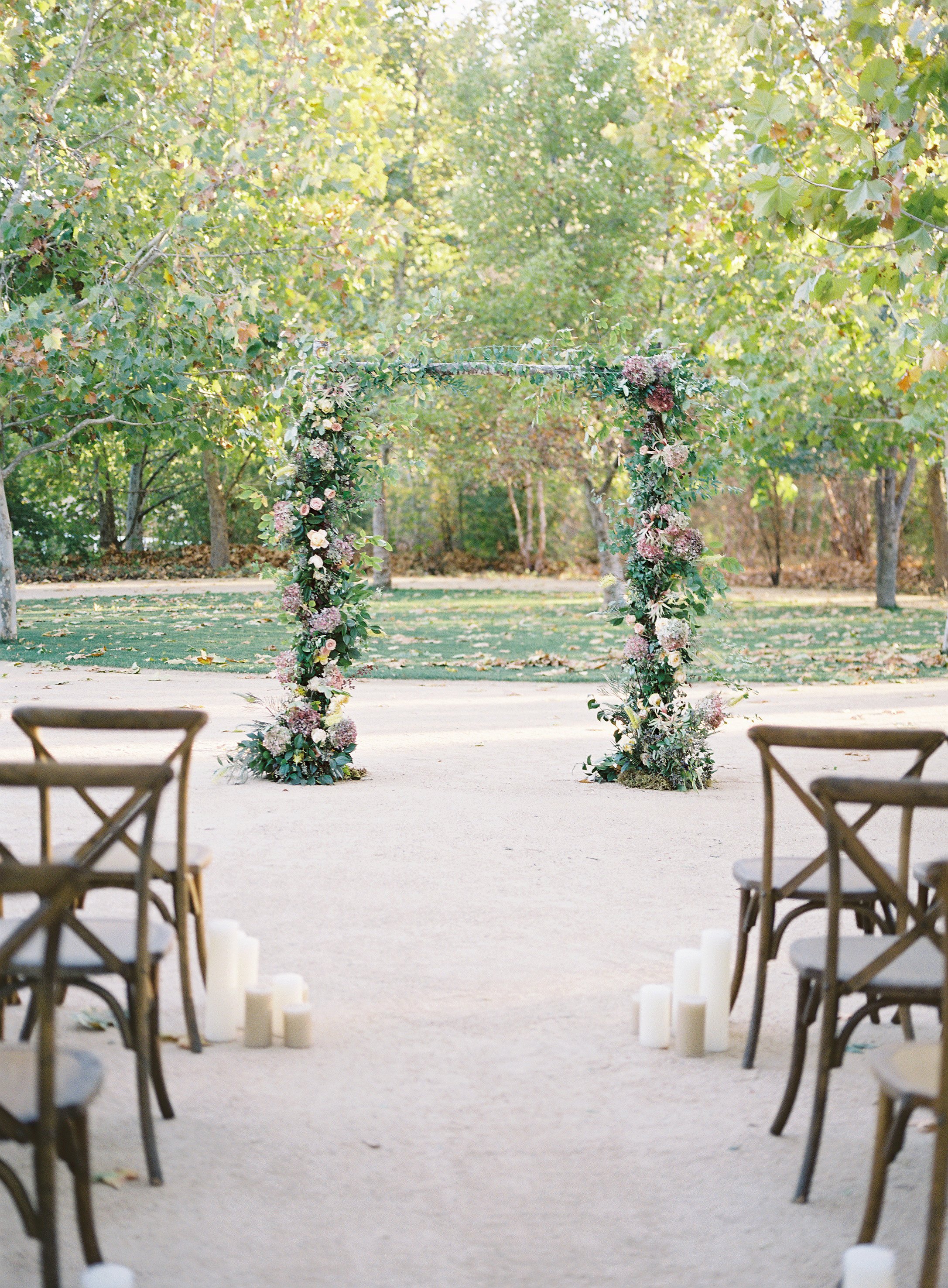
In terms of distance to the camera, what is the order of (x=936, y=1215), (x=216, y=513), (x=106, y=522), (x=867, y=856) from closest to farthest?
(x=936, y=1215) < (x=867, y=856) < (x=216, y=513) < (x=106, y=522)

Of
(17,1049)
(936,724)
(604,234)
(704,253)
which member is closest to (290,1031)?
(17,1049)

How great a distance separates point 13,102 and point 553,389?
30.3 feet

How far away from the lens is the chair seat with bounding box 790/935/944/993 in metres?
3.09

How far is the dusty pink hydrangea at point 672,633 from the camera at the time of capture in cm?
813

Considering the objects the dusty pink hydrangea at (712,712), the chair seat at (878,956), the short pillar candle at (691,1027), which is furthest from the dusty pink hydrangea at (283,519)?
the chair seat at (878,956)

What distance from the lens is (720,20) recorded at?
816cm

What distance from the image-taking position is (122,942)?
135 inches

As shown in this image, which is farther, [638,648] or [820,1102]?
[638,648]

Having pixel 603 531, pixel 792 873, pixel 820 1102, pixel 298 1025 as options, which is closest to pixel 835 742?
pixel 792 873

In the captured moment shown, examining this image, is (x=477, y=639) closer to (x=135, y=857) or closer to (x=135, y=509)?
(x=135, y=857)

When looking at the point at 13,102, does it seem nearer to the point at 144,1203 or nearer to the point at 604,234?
the point at 604,234

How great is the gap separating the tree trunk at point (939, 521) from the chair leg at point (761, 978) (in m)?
25.1

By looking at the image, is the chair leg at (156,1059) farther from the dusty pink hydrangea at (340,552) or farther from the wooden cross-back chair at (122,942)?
the dusty pink hydrangea at (340,552)

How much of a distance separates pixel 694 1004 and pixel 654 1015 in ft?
0.42
